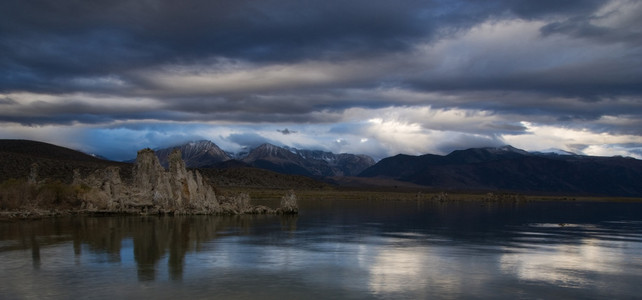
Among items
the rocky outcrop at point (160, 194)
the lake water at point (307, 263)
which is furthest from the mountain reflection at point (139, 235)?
the rocky outcrop at point (160, 194)

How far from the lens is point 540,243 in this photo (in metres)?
42.2

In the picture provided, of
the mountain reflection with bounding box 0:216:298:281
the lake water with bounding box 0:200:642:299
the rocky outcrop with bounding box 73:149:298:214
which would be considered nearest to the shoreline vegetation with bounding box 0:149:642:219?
the rocky outcrop with bounding box 73:149:298:214

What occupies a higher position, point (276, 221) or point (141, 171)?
point (141, 171)

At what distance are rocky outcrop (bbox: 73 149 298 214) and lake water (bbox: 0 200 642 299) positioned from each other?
15377 millimetres

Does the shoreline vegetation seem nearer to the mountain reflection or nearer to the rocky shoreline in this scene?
the rocky shoreline

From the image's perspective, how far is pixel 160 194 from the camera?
66.9m

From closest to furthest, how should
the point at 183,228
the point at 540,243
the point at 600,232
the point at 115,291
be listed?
1. the point at 115,291
2. the point at 540,243
3. the point at 183,228
4. the point at 600,232

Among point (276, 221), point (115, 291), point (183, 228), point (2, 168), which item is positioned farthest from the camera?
point (2, 168)

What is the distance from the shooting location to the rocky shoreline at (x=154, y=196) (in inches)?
2592

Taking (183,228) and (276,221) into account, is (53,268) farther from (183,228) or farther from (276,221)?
(276,221)

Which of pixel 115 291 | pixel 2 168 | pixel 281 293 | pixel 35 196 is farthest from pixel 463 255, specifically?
pixel 2 168

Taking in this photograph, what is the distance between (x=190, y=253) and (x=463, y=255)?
1647cm

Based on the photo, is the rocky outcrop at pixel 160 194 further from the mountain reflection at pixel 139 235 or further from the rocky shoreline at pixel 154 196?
the mountain reflection at pixel 139 235

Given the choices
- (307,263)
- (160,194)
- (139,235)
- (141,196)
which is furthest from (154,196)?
(307,263)
